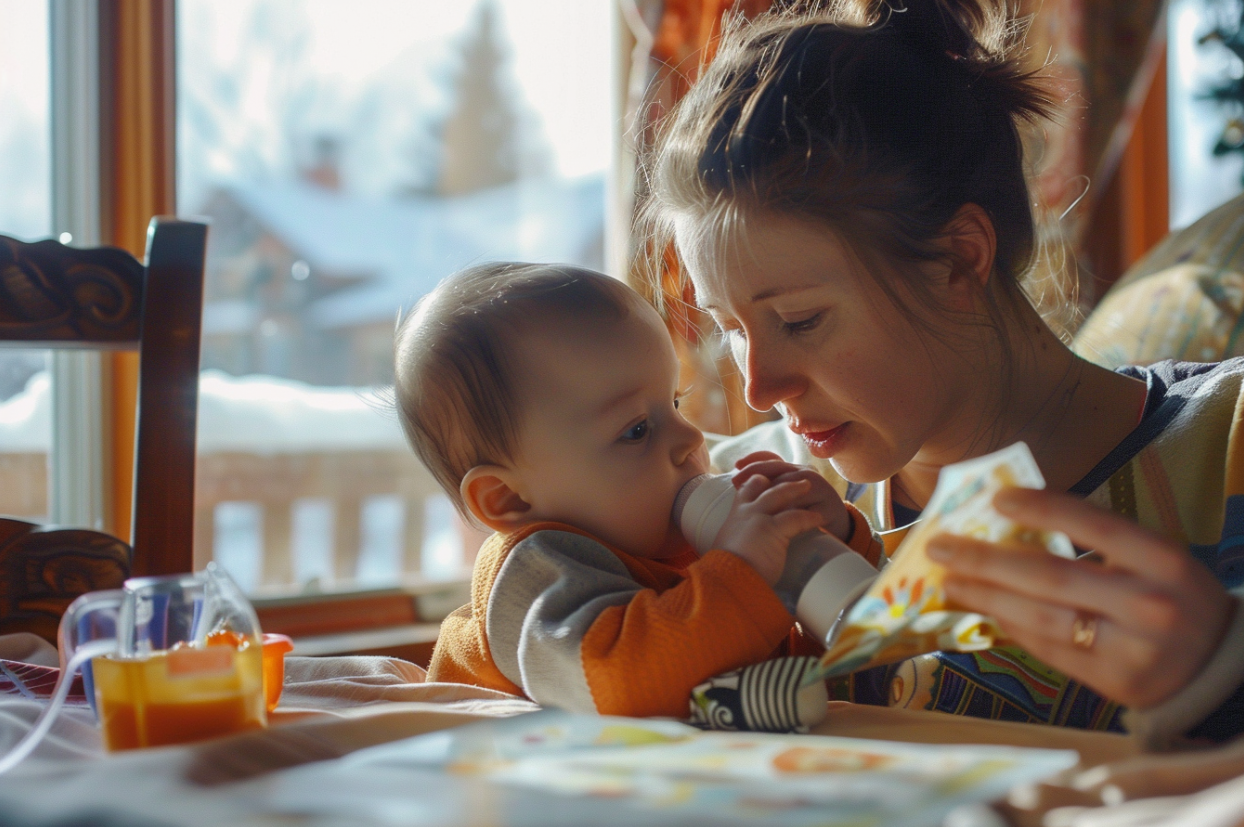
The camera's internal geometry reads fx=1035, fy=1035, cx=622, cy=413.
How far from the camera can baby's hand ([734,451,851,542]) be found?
913mm

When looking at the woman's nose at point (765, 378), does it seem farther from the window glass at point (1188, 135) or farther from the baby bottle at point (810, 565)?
the window glass at point (1188, 135)

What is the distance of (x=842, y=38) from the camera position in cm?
103

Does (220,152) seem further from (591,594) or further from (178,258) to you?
(591,594)

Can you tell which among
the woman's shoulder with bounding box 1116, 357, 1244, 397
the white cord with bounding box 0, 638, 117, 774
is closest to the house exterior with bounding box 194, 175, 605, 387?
the woman's shoulder with bounding box 1116, 357, 1244, 397

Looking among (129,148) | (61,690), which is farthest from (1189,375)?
(129,148)

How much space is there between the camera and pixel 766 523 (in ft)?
2.73

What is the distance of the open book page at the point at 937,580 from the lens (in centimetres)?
61

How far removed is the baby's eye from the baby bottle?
85mm

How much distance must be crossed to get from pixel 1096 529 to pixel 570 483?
0.50m

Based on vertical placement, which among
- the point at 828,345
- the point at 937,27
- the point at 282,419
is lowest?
the point at 282,419

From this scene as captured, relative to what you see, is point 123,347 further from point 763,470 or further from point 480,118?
point 480,118

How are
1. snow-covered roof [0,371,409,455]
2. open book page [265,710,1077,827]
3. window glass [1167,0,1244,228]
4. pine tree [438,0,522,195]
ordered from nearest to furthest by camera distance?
open book page [265,710,1077,827], snow-covered roof [0,371,409,455], pine tree [438,0,522,195], window glass [1167,0,1244,228]

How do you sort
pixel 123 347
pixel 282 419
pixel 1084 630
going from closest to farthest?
pixel 1084 630 → pixel 123 347 → pixel 282 419

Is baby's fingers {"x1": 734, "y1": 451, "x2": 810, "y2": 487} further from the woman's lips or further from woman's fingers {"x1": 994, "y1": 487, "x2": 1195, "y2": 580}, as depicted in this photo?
woman's fingers {"x1": 994, "y1": 487, "x2": 1195, "y2": 580}
